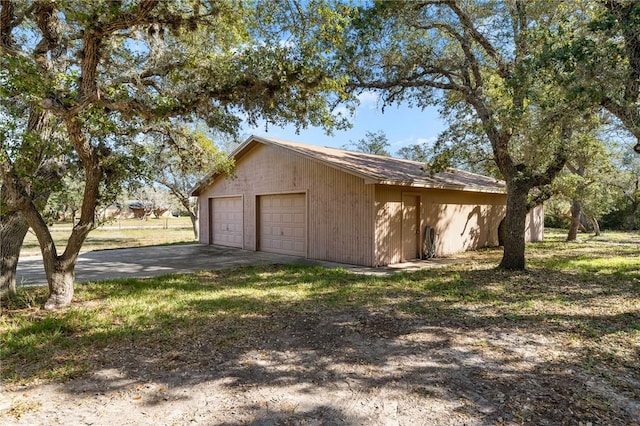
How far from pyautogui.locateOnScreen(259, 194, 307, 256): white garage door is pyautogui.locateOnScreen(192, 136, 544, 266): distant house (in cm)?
3

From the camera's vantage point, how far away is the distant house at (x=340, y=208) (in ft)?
32.3

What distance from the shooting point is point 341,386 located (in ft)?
10.6

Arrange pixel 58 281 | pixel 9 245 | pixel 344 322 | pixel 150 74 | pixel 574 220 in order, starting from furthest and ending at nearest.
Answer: pixel 574 220
pixel 150 74
pixel 9 245
pixel 58 281
pixel 344 322

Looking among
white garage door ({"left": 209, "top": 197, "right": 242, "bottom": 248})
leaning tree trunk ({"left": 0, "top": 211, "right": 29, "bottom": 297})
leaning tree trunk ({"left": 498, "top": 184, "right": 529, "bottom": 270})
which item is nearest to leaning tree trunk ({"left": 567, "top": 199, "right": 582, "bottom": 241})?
leaning tree trunk ({"left": 498, "top": 184, "right": 529, "bottom": 270})

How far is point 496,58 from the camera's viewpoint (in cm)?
842

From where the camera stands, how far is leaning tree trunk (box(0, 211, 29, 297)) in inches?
231

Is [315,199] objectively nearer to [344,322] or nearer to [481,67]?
[481,67]

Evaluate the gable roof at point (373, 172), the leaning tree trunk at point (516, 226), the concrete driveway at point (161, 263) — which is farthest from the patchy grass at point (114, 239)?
the leaning tree trunk at point (516, 226)

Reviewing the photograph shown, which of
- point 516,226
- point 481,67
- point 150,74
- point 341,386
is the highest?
point 481,67

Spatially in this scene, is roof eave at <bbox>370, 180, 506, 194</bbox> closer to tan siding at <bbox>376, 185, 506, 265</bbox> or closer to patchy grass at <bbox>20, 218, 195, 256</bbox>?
tan siding at <bbox>376, 185, 506, 265</bbox>

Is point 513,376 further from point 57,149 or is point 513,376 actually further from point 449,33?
point 449,33

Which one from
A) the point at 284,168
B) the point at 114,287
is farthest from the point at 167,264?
the point at 284,168

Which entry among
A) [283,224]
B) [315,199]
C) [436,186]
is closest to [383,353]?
[315,199]

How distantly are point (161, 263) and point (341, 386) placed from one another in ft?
28.8
